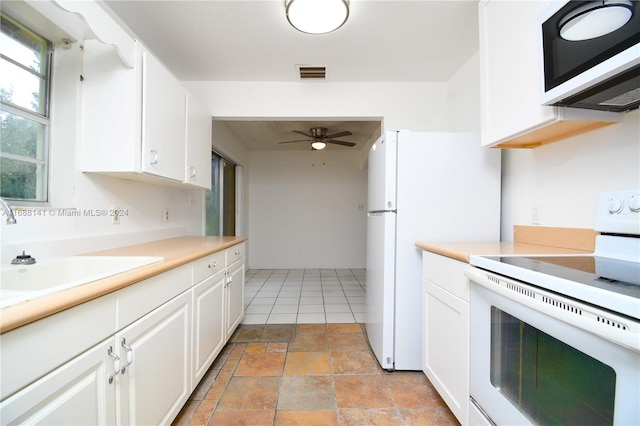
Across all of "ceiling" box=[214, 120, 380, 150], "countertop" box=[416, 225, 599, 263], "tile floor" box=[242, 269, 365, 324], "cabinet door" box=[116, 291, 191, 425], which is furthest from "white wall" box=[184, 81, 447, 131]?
"tile floor" box=[242, 269, 365, 324]

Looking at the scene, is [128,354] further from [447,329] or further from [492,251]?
[492,251]

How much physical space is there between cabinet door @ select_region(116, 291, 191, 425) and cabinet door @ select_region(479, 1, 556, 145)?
1901mm

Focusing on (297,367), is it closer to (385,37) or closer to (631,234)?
(631,234)

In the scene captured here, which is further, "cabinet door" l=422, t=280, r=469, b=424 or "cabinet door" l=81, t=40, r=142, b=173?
"cabinet door" l=81, t=40, r=142, b=173

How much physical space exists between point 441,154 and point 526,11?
31.2 inches

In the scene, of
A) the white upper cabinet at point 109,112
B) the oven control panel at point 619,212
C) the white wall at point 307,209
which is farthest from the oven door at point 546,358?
the white wall at point 307,209

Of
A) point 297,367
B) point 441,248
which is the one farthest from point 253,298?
point 441,248

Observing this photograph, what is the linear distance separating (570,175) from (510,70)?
0.64 meters

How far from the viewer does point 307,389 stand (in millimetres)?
1647

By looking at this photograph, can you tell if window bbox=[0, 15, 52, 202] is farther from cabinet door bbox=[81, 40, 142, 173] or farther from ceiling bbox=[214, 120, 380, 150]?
ceiling bbox=[214, 120, 380, 150]

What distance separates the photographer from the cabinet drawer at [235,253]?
208 cm

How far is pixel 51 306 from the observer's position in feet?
2.13

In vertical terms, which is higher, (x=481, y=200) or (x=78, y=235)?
(x=481, y=200)

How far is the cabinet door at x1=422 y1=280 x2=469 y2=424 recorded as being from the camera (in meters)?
1.22
